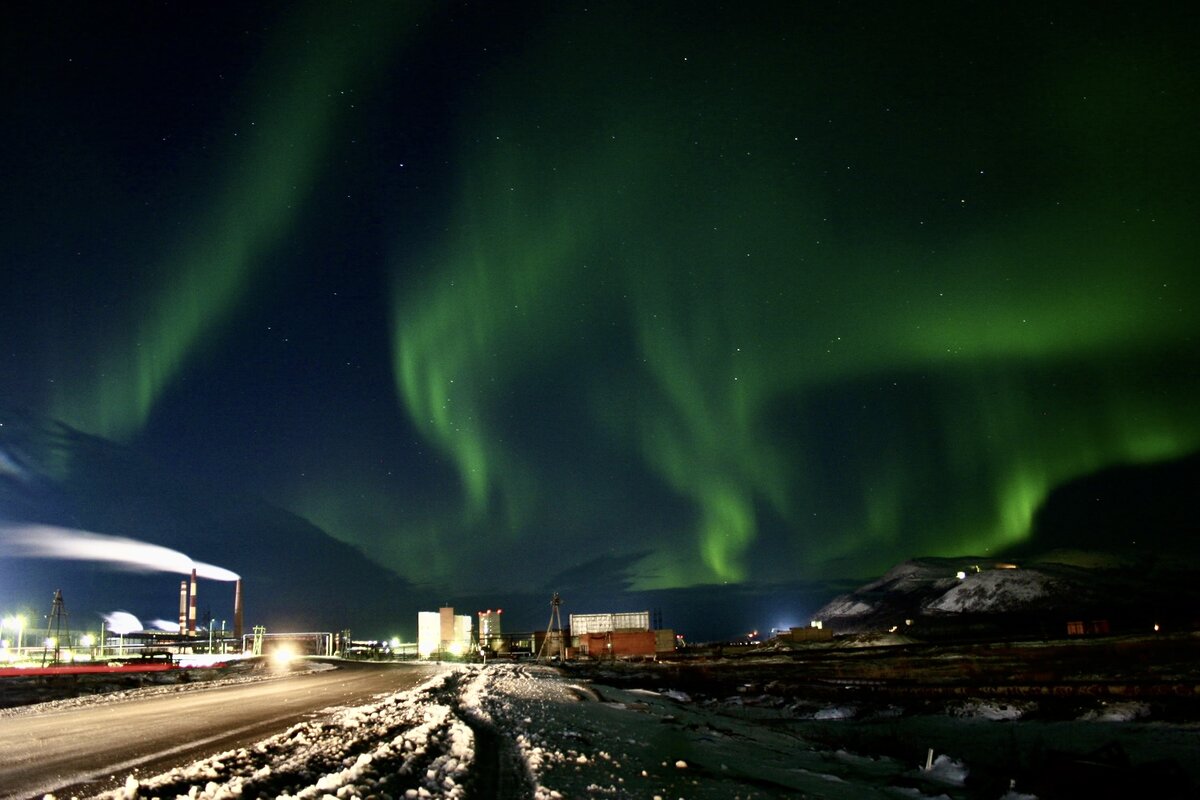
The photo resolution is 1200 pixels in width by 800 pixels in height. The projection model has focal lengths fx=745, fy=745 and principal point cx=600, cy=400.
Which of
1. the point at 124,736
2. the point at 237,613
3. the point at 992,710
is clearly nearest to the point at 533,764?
the point at 124,736

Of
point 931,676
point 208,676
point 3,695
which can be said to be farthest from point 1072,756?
point 208,676

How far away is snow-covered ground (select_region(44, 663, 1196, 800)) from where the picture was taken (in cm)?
1059

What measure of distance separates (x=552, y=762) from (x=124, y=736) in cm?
1175

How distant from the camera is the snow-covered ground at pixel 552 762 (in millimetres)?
10594

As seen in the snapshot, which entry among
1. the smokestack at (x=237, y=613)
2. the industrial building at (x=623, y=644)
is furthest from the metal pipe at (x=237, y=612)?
the industrial building at (x=623, y=644)

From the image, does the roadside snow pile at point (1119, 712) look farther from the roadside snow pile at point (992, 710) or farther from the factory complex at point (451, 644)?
the factory complex at point (451, 644)

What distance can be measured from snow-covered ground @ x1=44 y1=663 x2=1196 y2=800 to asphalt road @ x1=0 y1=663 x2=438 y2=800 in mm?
1091

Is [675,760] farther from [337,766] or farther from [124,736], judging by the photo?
[124,736]

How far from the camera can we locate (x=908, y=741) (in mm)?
20156

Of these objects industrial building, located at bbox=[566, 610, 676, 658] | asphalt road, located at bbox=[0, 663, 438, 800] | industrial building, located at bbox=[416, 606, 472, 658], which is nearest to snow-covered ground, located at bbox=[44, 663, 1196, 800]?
asphalt road, located at bbox=[0, 663, 438, 800]

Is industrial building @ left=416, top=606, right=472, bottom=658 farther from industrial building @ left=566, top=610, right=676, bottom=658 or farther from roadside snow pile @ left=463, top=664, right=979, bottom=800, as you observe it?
roadside snow pile @ left=463, top=664, right=979, bottom=800

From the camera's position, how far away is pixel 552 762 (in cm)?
1270

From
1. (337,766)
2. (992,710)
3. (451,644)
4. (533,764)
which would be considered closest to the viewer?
(337,766)

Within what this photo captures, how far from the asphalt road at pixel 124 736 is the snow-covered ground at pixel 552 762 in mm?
1091
